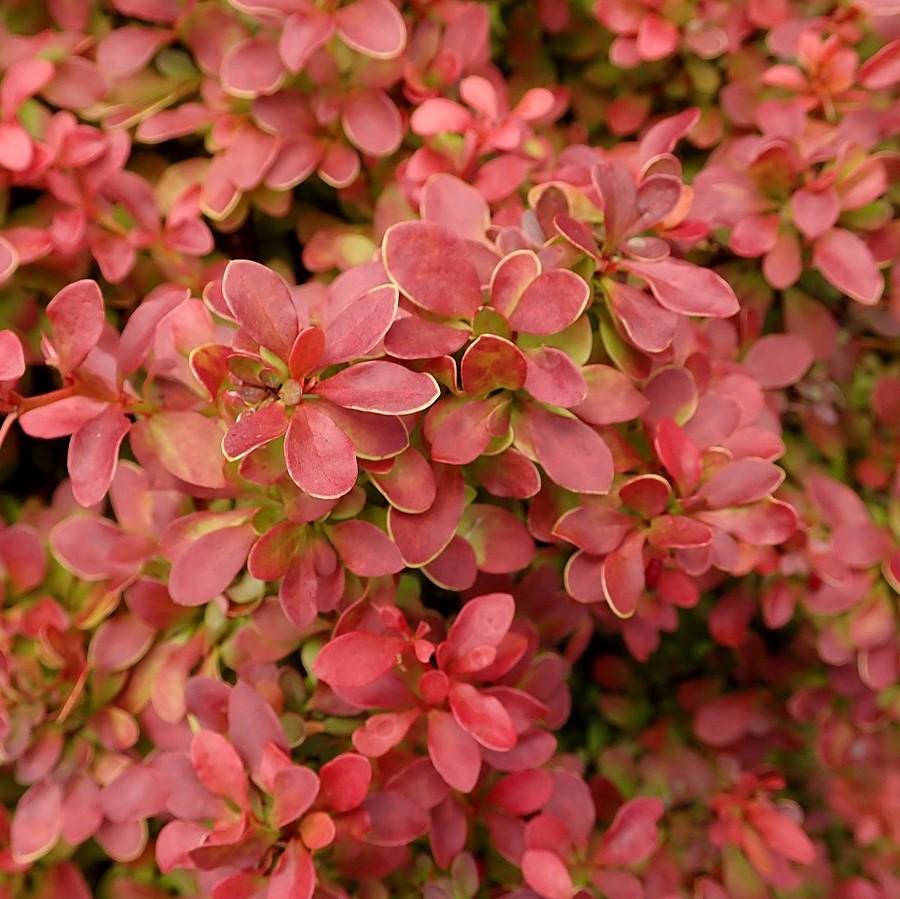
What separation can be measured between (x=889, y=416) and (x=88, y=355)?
812mm

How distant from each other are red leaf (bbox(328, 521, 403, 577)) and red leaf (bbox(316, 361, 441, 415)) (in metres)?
0.12

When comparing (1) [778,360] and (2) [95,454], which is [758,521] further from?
(2) [95,454]

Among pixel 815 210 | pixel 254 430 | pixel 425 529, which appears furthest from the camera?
pixel 815 210

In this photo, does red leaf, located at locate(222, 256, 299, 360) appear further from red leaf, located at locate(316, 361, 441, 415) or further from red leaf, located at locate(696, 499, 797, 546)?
red leaf, located at locate(696, 499, 797, 546)

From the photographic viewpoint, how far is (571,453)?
0.72m

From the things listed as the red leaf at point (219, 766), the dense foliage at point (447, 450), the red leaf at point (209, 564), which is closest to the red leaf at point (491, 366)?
the dense foliage at point (447, 450)

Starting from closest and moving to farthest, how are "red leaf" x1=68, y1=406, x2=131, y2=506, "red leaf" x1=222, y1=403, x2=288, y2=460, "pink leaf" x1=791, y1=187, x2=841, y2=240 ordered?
"red leaf" x1=222, y1=403, x2=288, y2=460 → "red leaf" x1=68, y1=406, x2=131, y2=506 → "pink leaf" x1=791, y1=187, x2=841, y2=240

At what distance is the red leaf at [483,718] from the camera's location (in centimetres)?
72

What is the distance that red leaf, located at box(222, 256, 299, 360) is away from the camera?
638mm

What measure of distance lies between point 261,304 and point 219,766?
36 cm

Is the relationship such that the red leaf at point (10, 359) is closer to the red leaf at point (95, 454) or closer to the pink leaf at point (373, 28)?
the red leaf at point (95, 454)

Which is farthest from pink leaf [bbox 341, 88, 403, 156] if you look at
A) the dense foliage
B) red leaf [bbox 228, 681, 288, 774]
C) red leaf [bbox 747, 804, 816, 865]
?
red leaf [bbox 747, 804, 816, 865]

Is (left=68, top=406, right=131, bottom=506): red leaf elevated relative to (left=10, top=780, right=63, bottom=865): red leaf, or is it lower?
elevated

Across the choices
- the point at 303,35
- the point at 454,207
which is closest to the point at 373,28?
the point at 303,35
